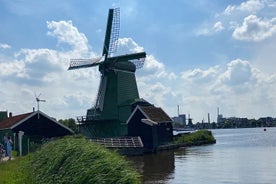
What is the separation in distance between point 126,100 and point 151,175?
25476 mm

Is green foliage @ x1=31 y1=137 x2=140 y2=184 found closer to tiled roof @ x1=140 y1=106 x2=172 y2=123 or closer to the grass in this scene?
the grass

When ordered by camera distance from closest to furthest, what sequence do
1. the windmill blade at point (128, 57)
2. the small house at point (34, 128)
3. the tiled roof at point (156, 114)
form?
1. the small house at point (34, 128)
2. the tiled roof at point (156, 114)
3. the windmill blade at point (128, 57)

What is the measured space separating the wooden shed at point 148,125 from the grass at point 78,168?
30.7 meters

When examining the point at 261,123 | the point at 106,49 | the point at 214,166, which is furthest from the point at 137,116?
the point at 261,123

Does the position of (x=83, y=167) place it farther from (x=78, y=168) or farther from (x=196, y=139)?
(x=196, y=139)

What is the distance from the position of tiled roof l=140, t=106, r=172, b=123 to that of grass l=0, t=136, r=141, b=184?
3147 cm

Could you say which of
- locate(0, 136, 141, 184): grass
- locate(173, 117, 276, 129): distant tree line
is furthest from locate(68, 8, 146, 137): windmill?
locate(173, 117, 276, 129): distant tree line

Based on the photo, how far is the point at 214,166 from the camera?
1114 inches

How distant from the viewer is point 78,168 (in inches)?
453

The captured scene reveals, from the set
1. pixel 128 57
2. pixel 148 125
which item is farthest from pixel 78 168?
pixel 128 57

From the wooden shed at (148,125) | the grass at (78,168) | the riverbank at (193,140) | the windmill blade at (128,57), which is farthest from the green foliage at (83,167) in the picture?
the windmill blade at (128,57)

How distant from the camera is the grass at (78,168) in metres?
11.2

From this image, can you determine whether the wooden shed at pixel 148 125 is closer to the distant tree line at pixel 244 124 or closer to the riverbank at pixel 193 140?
the riverbank at pixel 193 140

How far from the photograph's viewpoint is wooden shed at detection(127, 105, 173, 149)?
147ft
